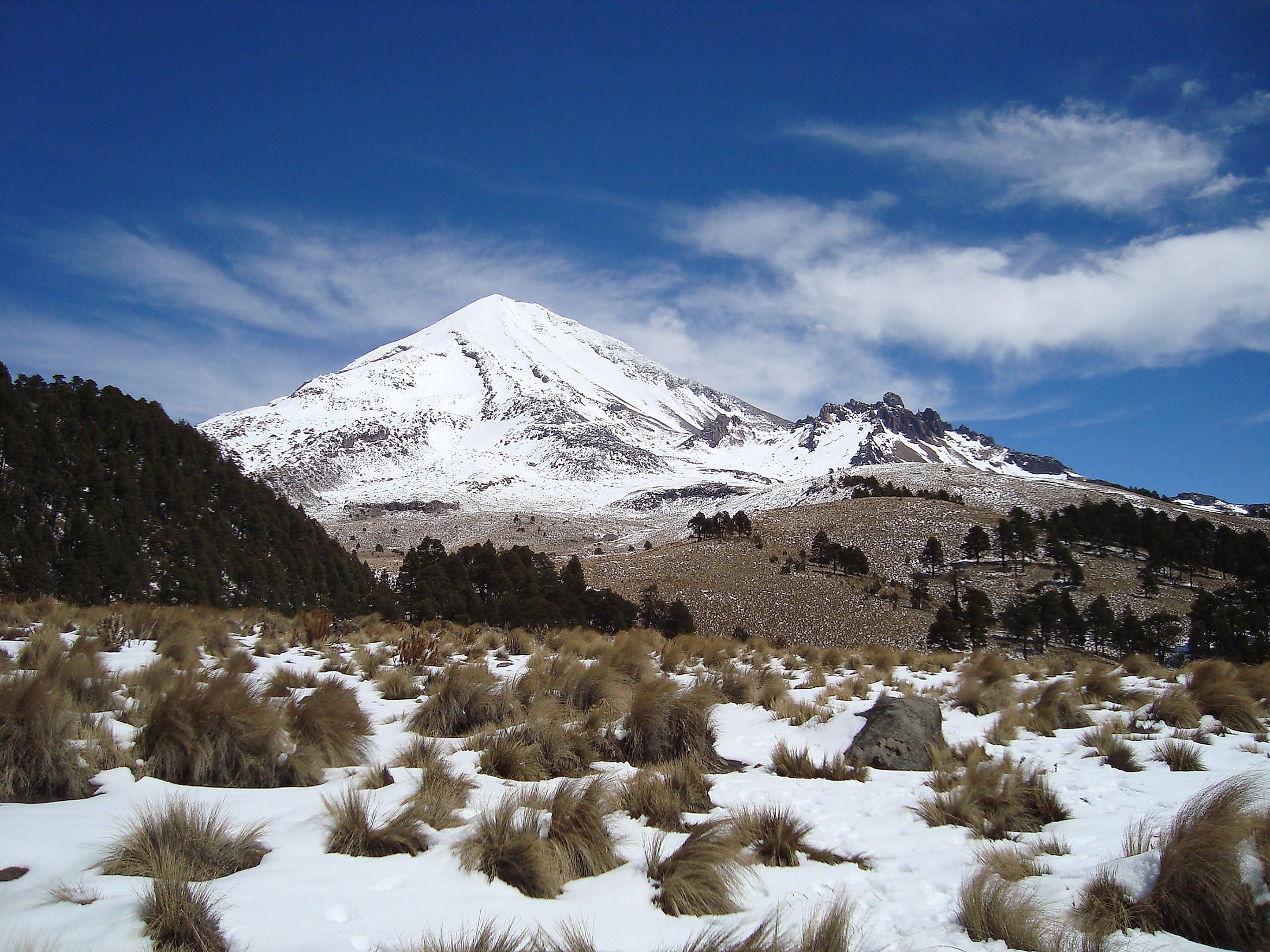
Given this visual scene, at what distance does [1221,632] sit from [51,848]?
39.3 metres

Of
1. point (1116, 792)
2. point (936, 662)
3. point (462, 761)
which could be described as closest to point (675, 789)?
point (462, 761)

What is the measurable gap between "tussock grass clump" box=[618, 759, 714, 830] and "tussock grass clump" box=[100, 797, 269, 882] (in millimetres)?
2321

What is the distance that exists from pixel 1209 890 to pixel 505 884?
3471 millimetres

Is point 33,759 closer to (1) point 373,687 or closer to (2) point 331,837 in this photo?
(2) point 331,837

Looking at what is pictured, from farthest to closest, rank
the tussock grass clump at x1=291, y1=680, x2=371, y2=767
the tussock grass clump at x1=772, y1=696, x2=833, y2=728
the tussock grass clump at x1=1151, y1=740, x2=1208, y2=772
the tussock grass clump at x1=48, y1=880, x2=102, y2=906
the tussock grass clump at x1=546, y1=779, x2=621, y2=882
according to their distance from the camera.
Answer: the tussock grass clump at x1=772, y1=696, x2=833, y2=728, the tussock grass clump at x1=1151, y1=740, x2=1208, y2=772, the tussock grass clump at x1=291, y1=680, x2=371, y2=767, the tussock grass clump at x1=546, y1=779, x2=621, y2=882, the tussock grass clump at x1=48, y1=880, x2=102, y2=906

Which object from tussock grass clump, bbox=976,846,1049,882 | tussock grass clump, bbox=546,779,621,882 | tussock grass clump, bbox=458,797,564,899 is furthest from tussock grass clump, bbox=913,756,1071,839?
tussock grass clump, bbox=458,797,564,899

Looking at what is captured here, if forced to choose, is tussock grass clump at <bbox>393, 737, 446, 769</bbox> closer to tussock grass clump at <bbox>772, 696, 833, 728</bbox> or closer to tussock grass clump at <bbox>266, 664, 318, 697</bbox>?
tussock grass clump at <bbox>266, 664, 318, 697</bbox>

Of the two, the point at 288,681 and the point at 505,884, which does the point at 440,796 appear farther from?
the point at 288,681

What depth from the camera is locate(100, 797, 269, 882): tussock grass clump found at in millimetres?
3166

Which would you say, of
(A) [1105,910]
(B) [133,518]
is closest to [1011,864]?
(A) [1105,910]

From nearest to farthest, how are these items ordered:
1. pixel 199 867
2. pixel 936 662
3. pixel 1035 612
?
pixel 199 867 < pixel 936 662 < pixel 1035 612

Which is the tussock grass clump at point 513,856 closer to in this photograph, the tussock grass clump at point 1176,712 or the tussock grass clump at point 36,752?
the tussock grass clump at point 36,752

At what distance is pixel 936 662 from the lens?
13.5 m

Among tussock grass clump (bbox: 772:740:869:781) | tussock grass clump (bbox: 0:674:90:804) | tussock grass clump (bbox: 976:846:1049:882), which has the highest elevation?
tussock grass clump (bbox: 0:674:90:804)
